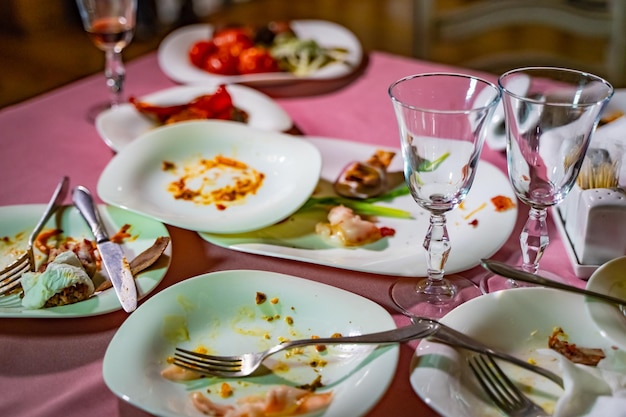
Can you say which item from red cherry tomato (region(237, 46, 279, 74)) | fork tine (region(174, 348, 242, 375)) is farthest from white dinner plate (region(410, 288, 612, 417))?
red cherry tomato (region(237, 46, 279, 74))

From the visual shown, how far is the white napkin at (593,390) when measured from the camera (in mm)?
634

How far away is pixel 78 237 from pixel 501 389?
0.59 meters

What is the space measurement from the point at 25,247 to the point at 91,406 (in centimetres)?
32

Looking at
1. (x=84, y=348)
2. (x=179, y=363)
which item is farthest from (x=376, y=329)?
(x=84, y=348)

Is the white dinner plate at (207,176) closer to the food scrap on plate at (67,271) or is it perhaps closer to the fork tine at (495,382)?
the food scrap on plate at (67,271)

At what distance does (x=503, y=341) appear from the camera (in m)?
0.75

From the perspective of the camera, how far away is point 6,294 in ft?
2.71

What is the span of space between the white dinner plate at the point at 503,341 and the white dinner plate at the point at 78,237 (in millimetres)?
342

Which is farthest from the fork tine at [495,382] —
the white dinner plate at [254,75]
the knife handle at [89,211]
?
the white dinner plate at [254,75]

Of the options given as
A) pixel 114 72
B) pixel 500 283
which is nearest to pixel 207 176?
pixel 114 72

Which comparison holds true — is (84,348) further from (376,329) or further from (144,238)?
(376,329)

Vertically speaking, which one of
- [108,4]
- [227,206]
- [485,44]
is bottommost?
[485,44]

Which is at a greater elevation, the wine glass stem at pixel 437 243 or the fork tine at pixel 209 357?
the wine glass stem at pixel 437 243

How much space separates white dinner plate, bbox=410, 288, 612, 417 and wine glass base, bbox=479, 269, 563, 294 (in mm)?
57
